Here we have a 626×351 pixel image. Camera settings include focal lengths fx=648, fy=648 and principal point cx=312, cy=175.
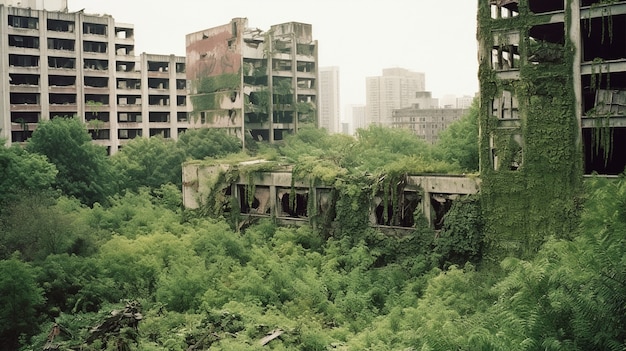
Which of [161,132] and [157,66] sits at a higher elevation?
[157,66]

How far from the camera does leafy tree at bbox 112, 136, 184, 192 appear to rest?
42625mm

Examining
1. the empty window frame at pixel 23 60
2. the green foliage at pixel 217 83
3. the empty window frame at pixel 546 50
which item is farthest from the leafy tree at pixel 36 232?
the empty window frame at pixel 23 60

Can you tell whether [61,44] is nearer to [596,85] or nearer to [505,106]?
[505,106]

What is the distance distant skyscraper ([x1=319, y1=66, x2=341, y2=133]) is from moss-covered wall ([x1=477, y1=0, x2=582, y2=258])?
283ft

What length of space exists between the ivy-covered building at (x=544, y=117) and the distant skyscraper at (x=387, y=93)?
96.5m

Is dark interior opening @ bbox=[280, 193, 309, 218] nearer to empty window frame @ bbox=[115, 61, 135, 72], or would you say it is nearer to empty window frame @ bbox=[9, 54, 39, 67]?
empty window frame @ bbox=[9, 54, 39, 67]

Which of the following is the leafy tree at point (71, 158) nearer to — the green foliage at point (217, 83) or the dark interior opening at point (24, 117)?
the dark interior opening at point (24, 117)

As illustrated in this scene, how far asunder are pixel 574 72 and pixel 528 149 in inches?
117

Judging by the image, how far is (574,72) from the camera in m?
21.9

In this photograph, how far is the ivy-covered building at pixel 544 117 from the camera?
21.7m

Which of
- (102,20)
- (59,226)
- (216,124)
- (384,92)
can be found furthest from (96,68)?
(384,92)

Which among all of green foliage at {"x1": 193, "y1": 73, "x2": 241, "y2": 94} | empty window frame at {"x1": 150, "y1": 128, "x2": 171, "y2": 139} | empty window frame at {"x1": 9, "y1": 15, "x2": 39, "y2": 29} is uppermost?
empty window frame at {"x1": 9, "y1": 15, "x2": 39, "y2": 29}

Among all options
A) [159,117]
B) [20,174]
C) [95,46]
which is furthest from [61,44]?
[20,174]

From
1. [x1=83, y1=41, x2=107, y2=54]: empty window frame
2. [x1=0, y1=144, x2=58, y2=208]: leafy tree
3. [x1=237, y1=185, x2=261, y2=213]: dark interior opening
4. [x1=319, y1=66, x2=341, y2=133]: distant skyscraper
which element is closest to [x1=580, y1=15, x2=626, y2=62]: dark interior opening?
[x1=237, y1=185, x2=261, y2=213]: dark interior opening
